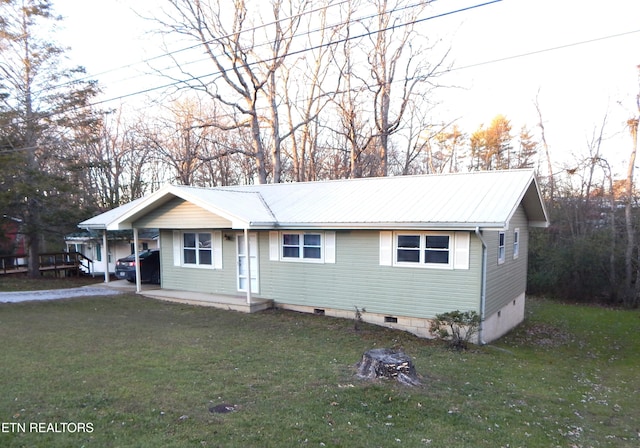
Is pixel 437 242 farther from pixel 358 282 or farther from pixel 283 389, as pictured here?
pixel 283 389

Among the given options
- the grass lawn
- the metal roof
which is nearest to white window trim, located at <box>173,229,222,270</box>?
the metal roof

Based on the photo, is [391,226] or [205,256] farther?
[205,256]

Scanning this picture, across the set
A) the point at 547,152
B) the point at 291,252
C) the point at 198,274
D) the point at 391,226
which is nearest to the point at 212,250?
the point at 198,274

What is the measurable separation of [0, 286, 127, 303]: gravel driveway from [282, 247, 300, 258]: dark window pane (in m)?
6.65

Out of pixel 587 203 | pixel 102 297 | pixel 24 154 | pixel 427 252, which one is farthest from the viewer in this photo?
pixel 587 203

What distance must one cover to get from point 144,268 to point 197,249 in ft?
12.4

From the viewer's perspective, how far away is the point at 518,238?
41.9ft

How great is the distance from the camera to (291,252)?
39.1 feet

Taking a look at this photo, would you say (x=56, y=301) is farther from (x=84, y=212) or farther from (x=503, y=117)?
(x=503, y=117)

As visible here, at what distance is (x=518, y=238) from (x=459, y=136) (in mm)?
19002

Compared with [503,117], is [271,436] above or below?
below

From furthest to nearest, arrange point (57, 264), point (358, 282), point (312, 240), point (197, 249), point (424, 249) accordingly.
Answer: point (57, 264) < point (197, 249) < point (312, 240) < point (358, 282) < point (424, 249)

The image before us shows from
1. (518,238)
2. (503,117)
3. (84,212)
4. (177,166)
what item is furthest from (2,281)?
(503,117)

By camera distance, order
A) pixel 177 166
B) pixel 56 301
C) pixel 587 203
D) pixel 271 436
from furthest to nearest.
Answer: pixel 177 166
pixel 587 203
pixel 56 301
pixel 271 436
